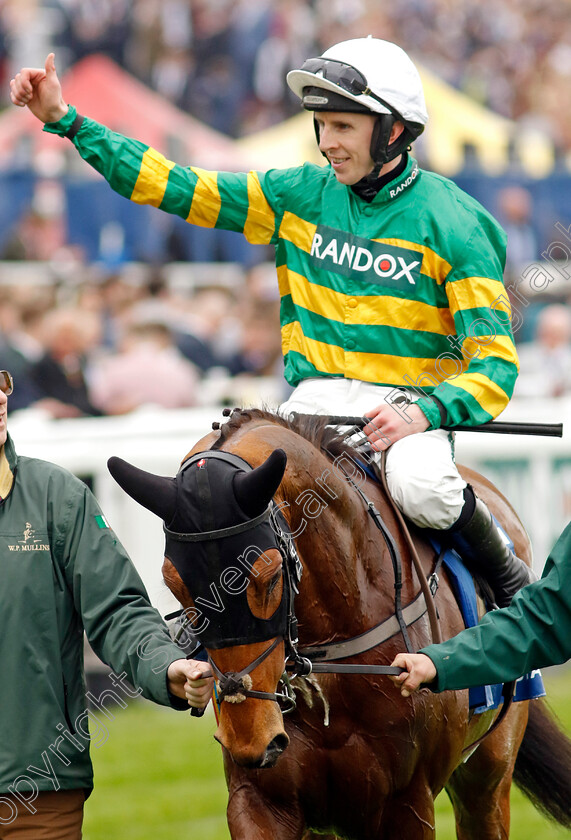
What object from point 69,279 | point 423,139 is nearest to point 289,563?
point 69,279

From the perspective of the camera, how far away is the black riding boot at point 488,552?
147 inches

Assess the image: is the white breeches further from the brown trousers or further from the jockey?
the brown trousers

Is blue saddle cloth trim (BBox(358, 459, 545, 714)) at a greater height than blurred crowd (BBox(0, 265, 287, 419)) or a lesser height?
greater

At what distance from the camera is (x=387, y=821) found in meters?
3.47

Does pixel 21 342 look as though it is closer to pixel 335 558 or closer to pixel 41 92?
pixel 41 92

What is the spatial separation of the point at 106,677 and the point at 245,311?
4.08 meters

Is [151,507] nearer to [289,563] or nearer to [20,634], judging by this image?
[289,563]

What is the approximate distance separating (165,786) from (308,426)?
3457 mm

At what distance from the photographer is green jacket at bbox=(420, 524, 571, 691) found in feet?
9.87

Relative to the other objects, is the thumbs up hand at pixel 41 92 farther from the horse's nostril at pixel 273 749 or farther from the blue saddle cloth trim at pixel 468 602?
the horse's nostril at pixel 273 749

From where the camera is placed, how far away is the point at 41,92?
3.65 m

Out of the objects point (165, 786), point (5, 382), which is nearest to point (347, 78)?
point (5, 382)

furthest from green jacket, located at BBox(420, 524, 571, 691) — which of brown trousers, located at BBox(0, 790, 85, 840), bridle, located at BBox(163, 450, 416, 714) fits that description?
brown trousers, located at BBox(0, 790, 85, 840)

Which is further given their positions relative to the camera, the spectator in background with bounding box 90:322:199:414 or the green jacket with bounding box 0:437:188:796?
the spectator in background with bounding box 90:322:199:414
